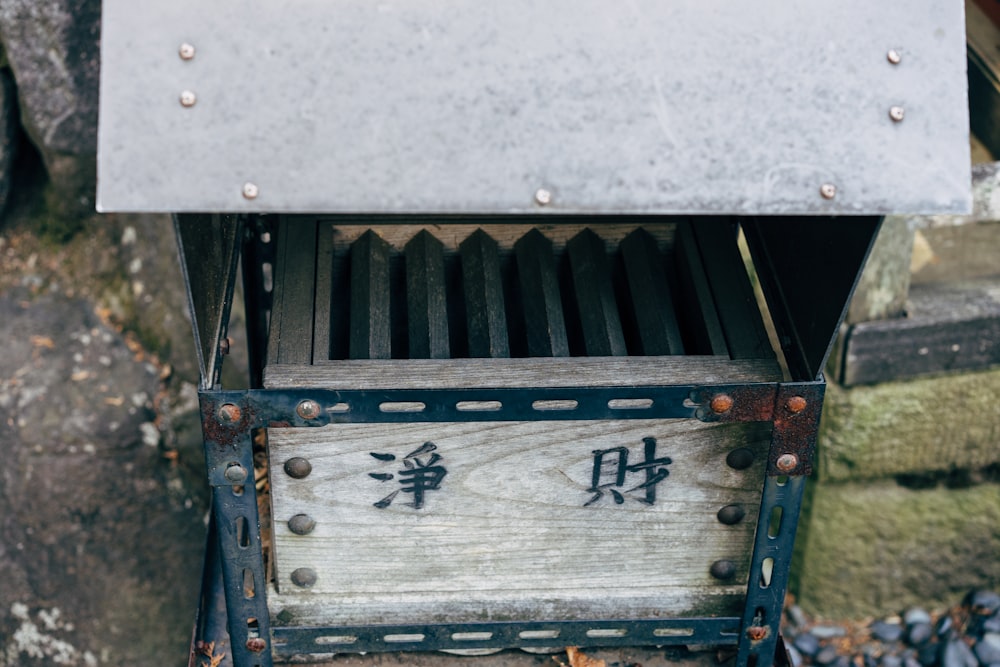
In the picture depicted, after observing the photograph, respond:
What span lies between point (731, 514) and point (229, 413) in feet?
2.84

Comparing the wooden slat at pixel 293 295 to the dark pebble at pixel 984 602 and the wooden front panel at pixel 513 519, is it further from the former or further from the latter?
the dark pebble at pixel 984 602

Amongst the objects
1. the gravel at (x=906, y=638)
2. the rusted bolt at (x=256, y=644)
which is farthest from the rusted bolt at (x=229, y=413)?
the gravel at (x=906, y=638)

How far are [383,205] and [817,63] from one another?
0.63 meters

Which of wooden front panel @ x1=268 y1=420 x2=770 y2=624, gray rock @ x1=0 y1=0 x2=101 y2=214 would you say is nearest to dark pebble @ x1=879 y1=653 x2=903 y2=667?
wooden front panel @ x1=268 y1=420 x2=770 y2=624

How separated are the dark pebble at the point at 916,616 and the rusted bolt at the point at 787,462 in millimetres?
1858

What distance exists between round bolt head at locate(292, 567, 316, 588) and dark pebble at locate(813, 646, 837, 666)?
6.41 feet

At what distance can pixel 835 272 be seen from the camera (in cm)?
155

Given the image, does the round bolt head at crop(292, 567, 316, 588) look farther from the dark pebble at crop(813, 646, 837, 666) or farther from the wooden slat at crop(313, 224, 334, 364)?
the dark pebble at crop(813, 646, 837, 666)

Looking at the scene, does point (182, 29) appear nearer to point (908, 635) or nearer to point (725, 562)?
point (725, 562)

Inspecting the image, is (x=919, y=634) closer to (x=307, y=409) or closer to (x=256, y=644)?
(x=256, y=644)

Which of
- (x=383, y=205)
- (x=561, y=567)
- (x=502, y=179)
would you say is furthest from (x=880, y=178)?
(x=561, y=567)

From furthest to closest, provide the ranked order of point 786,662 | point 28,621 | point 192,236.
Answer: point 28,621 < point 786,662 < point 192,236

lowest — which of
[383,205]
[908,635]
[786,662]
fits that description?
[908,635]

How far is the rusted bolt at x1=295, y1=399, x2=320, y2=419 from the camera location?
4.89 ft
